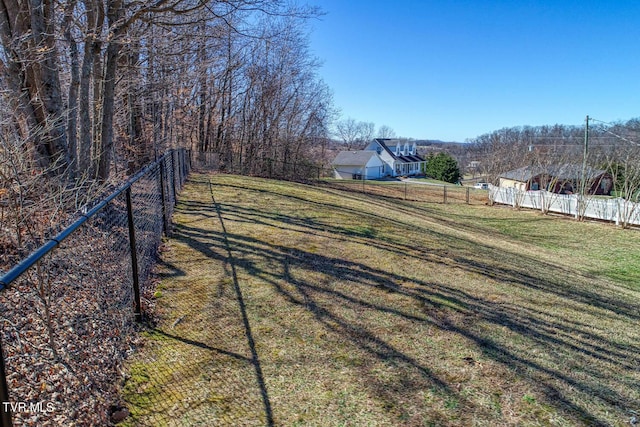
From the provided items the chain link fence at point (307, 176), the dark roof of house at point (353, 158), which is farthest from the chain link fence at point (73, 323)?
the dark roof of house at point (353, 158)

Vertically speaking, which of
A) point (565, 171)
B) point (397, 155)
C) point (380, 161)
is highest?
point (397, 155)

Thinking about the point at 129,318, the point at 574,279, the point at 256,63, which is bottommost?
the point at 574,279

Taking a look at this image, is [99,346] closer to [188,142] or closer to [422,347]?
[422,347]

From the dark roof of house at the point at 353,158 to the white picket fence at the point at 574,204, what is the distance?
22308 millimetres

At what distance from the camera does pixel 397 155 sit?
169 ft

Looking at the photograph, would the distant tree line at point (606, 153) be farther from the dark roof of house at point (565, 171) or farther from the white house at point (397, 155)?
the white house at point (397, 155)

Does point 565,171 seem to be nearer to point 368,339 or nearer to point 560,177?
point 560,177

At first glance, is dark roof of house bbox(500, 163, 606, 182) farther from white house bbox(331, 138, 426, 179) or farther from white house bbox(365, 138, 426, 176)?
white house bbox(365, 138, 426, 176)

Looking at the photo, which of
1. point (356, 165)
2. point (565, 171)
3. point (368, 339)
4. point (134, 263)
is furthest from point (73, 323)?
point (356, 165)

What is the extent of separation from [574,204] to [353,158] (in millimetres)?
28636

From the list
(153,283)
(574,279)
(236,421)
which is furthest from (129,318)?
(574,279)

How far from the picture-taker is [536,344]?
10.9ft

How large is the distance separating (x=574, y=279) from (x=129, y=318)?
23.4 ft

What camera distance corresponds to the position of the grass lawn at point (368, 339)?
2291mm
